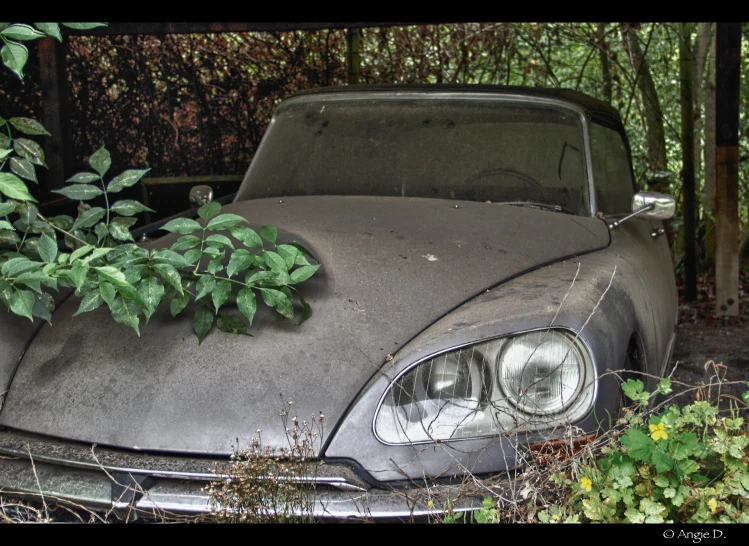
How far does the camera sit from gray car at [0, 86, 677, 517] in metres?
2.03

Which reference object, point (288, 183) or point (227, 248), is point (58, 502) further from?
point (288, 183)

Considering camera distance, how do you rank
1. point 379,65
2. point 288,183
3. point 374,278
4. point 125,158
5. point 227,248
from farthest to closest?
point 379,65, point 125,158, point 288,183, point 227,248, point 374,278

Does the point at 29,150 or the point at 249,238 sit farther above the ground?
the point at 29,150

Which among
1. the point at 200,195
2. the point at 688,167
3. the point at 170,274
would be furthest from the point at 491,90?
the point at 688,167

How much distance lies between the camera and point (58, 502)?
200 centimetres

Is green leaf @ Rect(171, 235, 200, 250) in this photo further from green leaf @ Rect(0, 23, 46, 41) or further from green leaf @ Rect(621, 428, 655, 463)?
green leaf @ Rect(621, 428, 655, 463)

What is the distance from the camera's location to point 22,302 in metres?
2.20

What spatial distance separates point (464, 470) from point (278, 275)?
0.77 meters

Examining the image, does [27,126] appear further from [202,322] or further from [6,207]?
[202,322]

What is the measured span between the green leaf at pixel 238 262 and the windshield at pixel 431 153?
1160mm

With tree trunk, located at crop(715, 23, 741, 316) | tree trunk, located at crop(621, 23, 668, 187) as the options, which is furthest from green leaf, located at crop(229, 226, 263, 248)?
tree trunk, located at crop(621, 23, 668, 187)

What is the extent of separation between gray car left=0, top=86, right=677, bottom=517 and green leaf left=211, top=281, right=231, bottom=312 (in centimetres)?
11

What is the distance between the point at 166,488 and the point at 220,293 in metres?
0.57

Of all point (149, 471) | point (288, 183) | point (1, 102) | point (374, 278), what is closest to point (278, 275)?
point (374, 278)
